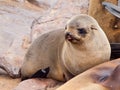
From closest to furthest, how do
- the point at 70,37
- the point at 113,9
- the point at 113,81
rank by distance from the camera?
the point at 113,81, the point at 70,37, the point at 113,9

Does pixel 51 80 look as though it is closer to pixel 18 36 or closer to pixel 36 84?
pixel 36 84

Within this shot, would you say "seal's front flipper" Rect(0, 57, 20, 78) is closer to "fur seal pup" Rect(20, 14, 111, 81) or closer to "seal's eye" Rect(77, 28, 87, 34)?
"fur seal pup" Rect(20, 14, 111, 81)

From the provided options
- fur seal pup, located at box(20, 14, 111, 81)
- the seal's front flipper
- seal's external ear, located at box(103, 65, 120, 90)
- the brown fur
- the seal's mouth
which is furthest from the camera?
the seal's front flipper

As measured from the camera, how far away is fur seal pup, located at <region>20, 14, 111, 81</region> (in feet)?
10.1

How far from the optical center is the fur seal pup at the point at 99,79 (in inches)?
105

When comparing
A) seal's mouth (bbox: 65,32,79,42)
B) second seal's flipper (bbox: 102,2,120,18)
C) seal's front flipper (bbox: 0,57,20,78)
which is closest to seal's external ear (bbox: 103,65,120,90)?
seal's mouth (bbox: 65,32,79,42)

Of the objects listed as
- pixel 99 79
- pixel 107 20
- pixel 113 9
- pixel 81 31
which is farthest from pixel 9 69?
pixel 99 79

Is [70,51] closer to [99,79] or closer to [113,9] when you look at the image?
[99,79]

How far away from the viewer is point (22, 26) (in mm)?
5477

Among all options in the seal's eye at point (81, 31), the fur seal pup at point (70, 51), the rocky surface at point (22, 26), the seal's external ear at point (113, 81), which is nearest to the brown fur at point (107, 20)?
the fur seal pup at point (70, 51)

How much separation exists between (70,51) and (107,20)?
33.2 inches

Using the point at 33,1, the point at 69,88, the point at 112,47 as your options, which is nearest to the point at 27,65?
the point at 112,47

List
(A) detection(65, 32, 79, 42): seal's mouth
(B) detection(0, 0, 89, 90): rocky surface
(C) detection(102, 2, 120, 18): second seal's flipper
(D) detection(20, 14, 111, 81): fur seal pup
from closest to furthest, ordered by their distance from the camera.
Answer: (A) detection(65, 32, 79, 42): seal's mouth, (D) detection(20, 14, 111, 81): fur seal pup, (C) detection(102, 2, 120, 18): second seal's flipper, (B) detection(0, 0, 89, 90): rocky surface

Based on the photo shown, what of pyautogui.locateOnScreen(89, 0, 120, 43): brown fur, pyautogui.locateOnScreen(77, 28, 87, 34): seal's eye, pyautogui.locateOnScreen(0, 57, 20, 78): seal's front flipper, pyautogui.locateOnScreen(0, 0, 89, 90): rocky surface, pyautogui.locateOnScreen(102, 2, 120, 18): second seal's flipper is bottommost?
pyautogui.locateOnScreen(0, 57, 20, 78): seal's front flipper
